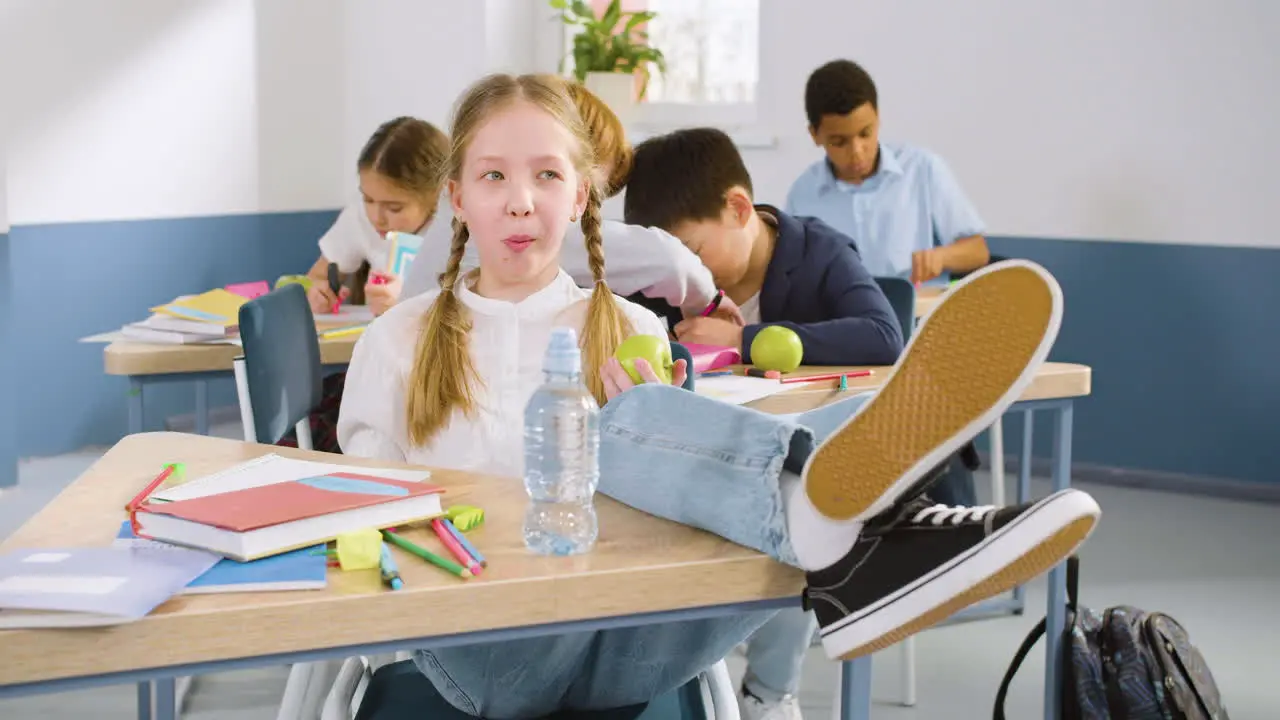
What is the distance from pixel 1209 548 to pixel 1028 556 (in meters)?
3.36

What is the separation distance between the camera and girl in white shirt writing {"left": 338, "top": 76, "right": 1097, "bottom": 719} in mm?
1125

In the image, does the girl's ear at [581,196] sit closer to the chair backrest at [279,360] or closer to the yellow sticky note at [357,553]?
the chair backrest at [279,360]

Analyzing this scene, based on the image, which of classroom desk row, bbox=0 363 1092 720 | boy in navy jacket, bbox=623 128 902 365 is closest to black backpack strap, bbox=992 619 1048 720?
boy in navy jacket, bbox=623 128 902 365

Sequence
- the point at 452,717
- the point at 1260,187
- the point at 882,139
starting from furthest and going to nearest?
the point at 882,139 < the point at 1260,187 < the point at 452,717

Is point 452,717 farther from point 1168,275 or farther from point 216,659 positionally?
point 1168,275

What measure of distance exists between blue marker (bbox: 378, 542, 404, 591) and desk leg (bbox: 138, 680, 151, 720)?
0.92 meters

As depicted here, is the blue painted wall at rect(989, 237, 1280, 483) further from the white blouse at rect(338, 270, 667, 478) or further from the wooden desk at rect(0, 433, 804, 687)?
the wooden desk at rect(0, 433, 804, 687)

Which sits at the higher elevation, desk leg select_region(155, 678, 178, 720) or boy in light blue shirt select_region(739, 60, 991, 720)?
boy in light blue shirt select_region(739, 60, 991, 720)

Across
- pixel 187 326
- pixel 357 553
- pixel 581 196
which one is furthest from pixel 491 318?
pixel 187 326

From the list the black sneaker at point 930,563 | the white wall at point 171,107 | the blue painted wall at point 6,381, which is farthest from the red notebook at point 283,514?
the white wall at point 171,107

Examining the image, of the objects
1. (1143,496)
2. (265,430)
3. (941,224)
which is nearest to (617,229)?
(265,430)

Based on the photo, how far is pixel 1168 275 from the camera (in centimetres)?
492

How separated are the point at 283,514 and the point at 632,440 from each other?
1.15 feet

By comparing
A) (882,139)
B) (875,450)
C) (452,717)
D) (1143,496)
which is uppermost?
(882,139)
